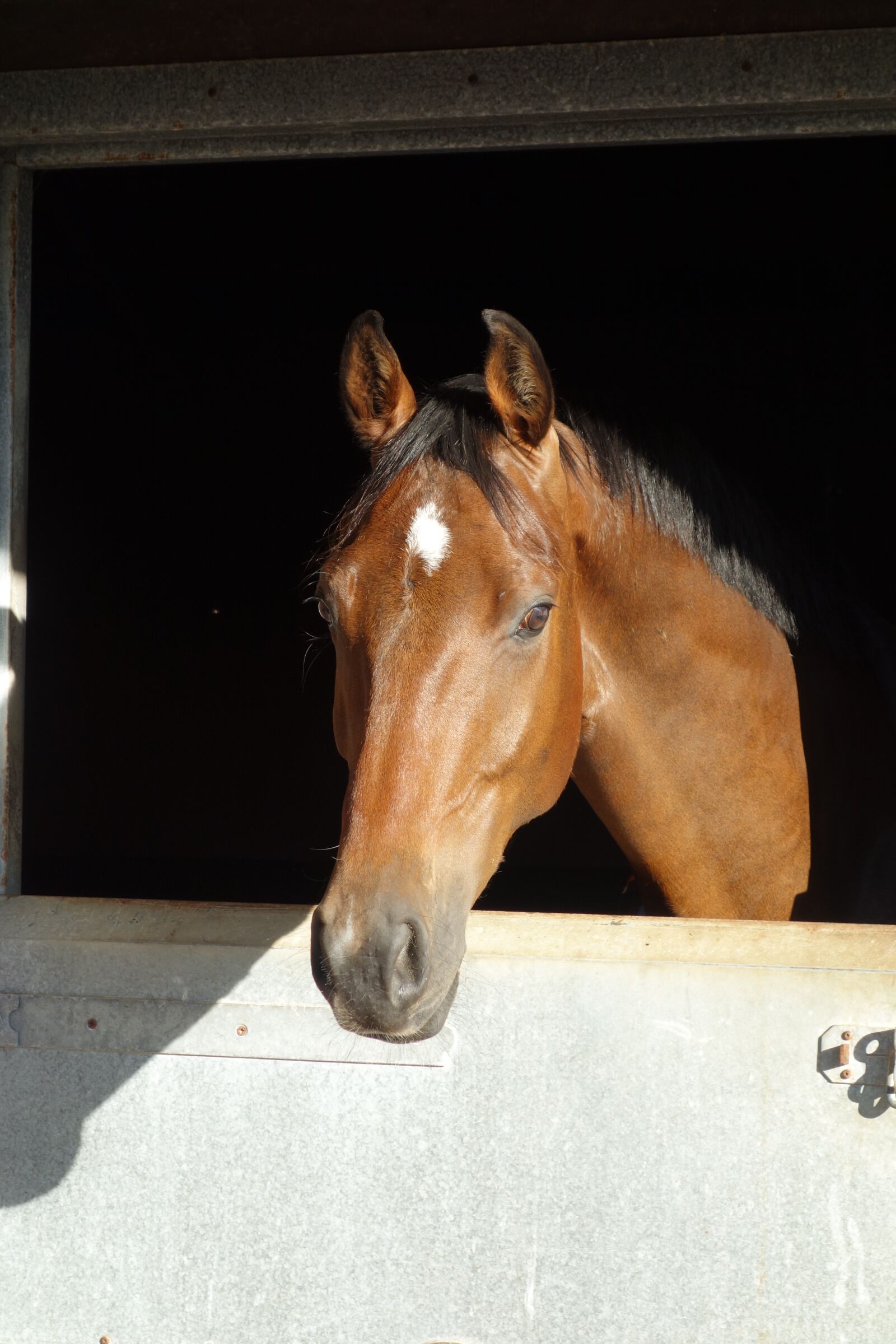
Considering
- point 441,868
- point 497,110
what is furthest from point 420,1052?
point 497,110

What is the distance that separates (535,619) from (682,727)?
55 cm

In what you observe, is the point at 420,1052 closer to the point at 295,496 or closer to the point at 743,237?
the point at 743,237

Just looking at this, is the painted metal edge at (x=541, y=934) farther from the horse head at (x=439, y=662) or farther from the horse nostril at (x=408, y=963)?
the horse nostril at (x=408, y=963)

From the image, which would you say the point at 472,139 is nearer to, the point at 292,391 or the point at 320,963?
the point at 320,963

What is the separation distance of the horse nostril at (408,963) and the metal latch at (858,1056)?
782 mm

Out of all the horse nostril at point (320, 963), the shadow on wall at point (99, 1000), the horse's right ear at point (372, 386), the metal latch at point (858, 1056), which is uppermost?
the horse's right ear at point (372, 386)

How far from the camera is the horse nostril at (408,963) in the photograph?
49.5 inches

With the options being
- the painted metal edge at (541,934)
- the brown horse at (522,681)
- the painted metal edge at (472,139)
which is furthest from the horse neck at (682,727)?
the painted metal edge at (472,139)

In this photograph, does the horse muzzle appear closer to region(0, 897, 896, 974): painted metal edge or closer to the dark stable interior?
region(0, 897, 896, 974): painted metal edge

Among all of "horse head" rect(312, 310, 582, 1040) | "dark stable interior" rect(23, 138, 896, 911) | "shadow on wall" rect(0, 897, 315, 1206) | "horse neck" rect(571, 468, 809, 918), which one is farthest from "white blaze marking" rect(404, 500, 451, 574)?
"dark stable interior" rect(23, 138, 896, 911)

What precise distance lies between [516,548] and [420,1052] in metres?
0.90

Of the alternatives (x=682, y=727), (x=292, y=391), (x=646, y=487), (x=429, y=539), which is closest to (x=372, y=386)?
(x=429, y=539)

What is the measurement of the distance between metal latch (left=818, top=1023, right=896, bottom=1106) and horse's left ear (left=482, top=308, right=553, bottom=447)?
3.80ft

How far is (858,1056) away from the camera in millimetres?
1610
